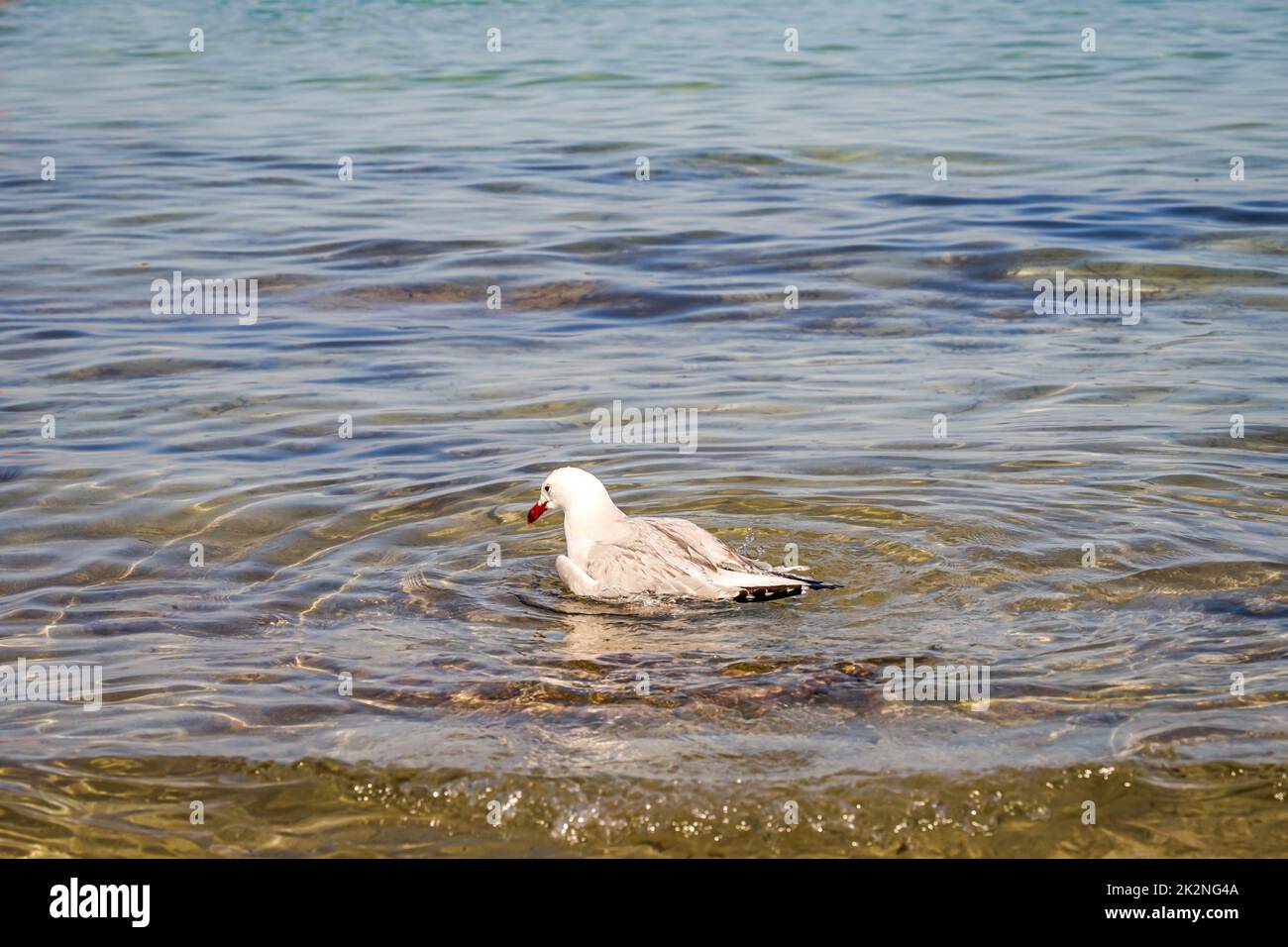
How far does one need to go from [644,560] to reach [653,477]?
6.54 feet

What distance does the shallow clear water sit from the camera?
19.6 feet

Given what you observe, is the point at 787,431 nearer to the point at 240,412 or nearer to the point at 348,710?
the point at 240,412

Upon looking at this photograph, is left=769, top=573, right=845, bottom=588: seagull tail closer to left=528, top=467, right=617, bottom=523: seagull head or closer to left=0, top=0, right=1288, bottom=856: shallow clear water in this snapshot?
left=0, top=0, right=1288, bottom=856: shallow clear water

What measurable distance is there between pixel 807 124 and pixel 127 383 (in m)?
12.3

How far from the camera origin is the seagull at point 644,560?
7.58 meters

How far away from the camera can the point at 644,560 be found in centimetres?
774

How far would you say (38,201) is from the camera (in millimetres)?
18094

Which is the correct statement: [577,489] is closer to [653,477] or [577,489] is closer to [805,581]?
[805,581]

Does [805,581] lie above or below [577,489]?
below

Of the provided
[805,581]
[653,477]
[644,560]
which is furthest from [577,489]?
[653,477]

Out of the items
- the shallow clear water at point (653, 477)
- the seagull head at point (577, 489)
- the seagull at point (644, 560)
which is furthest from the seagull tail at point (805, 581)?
the seagull head at point (577, 489)

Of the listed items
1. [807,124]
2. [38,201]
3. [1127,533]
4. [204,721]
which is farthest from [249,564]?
[807,124]

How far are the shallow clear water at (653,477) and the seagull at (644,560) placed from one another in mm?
126

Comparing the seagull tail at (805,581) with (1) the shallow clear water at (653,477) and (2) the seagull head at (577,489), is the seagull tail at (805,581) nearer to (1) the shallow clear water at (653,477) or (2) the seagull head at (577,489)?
(1) the shallow clear water at (653,477)
